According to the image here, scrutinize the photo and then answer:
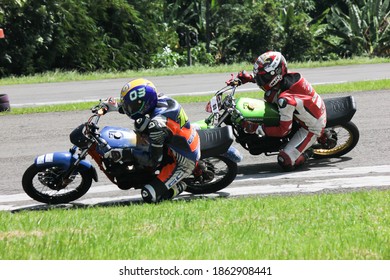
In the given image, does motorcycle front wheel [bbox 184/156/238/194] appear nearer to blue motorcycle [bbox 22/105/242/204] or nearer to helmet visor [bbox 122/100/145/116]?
blue motorcycle [bbox 22/105/242/204]

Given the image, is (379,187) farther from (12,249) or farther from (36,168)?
(12,249)

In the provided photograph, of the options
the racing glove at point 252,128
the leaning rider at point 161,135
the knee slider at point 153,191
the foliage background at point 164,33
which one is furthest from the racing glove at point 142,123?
the foliage background at point 164,33

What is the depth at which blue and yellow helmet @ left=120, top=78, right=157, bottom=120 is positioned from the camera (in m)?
9.67

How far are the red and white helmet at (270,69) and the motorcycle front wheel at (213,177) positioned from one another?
157 centimetres

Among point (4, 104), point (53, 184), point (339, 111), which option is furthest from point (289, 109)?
point (4, 104)

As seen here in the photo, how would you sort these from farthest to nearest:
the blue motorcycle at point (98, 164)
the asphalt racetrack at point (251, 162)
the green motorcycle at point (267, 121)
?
1. the green motorcycle at point (267, 121)
2. the asphalt racetrack at point (251, 162)
3. the blue motorcycle at point (98, 164)

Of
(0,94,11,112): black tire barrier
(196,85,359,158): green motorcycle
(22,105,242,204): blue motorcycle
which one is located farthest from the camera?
(0,94,11,112): black tire barrier

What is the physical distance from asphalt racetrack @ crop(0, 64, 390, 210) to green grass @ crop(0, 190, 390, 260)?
3.07 ft

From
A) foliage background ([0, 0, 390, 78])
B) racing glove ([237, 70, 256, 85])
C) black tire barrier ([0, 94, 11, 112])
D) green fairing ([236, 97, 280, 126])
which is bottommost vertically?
foliage background ([0, 0, 390, 78])

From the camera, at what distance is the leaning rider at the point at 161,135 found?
31.7ft

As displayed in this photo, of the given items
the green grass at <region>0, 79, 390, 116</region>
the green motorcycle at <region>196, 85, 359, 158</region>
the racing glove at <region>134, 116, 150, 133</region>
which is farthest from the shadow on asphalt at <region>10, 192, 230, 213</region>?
the green grass at <region>0, 79, 390, 116</region>

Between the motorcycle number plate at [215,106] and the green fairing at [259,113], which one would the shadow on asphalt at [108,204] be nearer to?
the motorcycle number plate at [215,106]

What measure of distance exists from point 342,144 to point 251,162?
136 cm

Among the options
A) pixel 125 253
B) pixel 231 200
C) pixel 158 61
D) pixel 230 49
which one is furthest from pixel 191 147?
pixel 230 49
